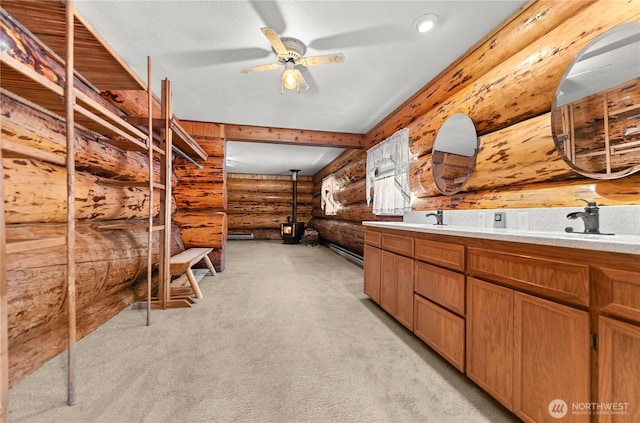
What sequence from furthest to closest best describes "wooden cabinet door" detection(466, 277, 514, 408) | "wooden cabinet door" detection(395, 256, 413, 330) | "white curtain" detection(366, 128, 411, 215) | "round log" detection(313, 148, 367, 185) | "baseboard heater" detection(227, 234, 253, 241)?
"baseboard heater" detection(227, 234, 253, 241) → "round log" detection(313, 148, 367, 185) → "white curtain" detection(366, 128, 411, 215) → "wooden cabinet door" detection(395, 256, 413, 330) → "wooden cabinet door" detection(466, 277, 514, 408)

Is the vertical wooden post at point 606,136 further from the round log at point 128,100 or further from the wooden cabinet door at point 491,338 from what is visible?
the round log at point 128,100

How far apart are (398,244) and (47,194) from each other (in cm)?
276

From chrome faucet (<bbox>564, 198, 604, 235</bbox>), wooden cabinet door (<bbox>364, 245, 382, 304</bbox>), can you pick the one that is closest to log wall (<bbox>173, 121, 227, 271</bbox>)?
wooden cabinet door (<bbox>364, 245, 382, 304</bbox>)

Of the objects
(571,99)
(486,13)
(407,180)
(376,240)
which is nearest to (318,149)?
(407,180)

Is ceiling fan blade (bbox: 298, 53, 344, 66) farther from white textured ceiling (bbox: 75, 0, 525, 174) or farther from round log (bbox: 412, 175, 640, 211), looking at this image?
round log (bbox: 412, 175, 640, 211)

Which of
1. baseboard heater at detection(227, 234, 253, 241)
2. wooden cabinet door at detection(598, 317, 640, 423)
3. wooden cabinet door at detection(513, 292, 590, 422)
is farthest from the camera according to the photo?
baseboard heater at detection(227, 234, 253, 241)

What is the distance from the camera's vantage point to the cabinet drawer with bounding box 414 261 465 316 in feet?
5.26

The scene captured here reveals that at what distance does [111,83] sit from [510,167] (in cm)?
335

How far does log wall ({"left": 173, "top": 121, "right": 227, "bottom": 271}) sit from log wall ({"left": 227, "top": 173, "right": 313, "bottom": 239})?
5274 mm

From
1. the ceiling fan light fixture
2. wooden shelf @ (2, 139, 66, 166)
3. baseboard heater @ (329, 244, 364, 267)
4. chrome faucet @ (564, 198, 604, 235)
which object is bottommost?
baseboard heater @ (329, 244, 364, 267)

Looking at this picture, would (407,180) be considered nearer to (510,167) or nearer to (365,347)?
(510,167)

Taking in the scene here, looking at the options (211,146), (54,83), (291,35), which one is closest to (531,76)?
(291,35)

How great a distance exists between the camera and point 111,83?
6.88 feet

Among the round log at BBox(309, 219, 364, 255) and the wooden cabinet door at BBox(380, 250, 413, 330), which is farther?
the round log at BBox(309, 219, 364, 255)
